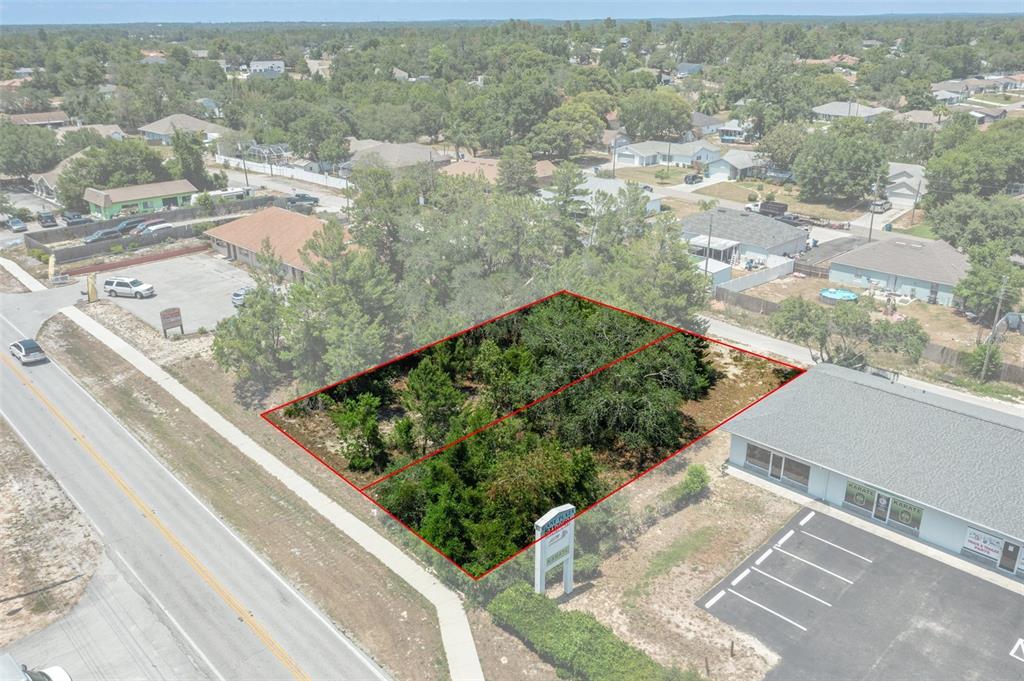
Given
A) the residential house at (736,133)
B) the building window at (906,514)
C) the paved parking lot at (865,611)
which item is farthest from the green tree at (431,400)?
the residential house at (736,133)

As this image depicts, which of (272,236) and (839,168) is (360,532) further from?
(839,168)

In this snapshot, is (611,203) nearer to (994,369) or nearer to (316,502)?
(994,369)

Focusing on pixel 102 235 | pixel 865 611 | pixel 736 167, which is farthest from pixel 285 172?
pixel 865 611

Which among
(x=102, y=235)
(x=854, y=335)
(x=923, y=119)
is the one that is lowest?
(x=102, y=235)

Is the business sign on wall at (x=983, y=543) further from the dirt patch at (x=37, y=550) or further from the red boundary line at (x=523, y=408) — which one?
the dirt patch at (x=37, y=550)

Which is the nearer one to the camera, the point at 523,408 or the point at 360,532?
the point at 523,408

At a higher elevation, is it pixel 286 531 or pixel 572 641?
pixel 572 641

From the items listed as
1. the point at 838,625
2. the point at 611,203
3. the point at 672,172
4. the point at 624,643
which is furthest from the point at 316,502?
the point at 672,172
